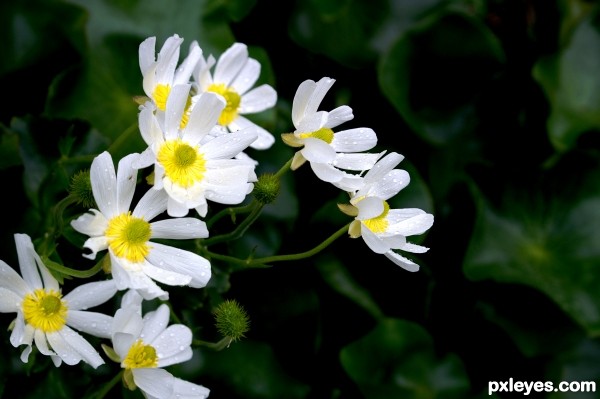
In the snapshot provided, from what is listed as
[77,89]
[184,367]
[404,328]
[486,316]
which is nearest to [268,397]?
[184,367]

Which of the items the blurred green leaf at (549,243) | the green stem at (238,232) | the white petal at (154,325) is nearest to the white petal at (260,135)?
the green stem at (238,232)

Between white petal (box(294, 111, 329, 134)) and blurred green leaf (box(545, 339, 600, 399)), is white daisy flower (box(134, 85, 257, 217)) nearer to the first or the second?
white petal (box(294, 111, 329, 134))

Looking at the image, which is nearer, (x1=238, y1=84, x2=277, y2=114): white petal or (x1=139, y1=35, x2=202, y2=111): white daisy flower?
(x1=139, y1=35, x2=202, y2=111): white daisy flower

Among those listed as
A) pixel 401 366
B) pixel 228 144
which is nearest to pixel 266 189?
pixel 228 144

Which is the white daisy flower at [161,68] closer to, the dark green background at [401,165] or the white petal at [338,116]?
the white petal at [338,116]

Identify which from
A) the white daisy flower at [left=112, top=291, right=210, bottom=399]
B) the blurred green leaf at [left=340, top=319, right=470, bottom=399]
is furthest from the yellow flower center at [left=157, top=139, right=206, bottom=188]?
the blurred green leaf at [left=340, top=319, right=470, bottom=399]

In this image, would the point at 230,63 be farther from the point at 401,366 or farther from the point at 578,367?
the point at 578,367
